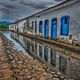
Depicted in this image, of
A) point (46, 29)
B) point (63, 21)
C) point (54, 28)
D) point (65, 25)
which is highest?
point (63, 21)

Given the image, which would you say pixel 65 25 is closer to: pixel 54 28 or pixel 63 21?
pixel 63 21

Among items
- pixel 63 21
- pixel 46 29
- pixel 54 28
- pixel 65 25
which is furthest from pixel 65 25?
pixel 46 29

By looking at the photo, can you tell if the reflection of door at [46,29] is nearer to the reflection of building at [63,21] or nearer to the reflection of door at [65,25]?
the reflection of building at [63,21]

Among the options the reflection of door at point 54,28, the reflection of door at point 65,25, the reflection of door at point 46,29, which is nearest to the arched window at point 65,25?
the reflection of door at point 65,25

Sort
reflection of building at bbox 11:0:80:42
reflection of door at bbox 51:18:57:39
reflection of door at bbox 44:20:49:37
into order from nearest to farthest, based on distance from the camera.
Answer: reflection of building at bbox 11:0:80:42, reflection of door at bbox 51:18:57:39, reflection of door at bbox 44:20:49:37

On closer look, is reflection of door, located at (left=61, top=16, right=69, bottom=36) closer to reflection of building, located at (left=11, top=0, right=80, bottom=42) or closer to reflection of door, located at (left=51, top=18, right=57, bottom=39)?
reflection of building, located at (left=11, top=0, right=80, bottom=42)

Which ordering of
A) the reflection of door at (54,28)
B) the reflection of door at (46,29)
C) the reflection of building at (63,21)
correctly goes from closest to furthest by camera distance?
the reflection of building at (63,21), the reflection of door at (54,28), the reflection of door at (46,29)

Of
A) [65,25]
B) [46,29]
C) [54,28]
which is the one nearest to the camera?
[65,25]

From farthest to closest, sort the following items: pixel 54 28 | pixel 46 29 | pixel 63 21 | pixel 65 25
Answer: pixel 46 29
pixel 54 28
pixel 63 21
pixel 65 25

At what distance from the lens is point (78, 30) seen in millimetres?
12828

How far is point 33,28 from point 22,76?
21662 millimetres

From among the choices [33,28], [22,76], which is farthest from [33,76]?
[33,28]

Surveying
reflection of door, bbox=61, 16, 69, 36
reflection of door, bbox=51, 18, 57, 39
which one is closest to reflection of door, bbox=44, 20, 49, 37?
reflection of door, bbox=51, 18, 57, 39

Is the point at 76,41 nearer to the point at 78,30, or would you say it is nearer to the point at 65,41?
the point at 78,30
